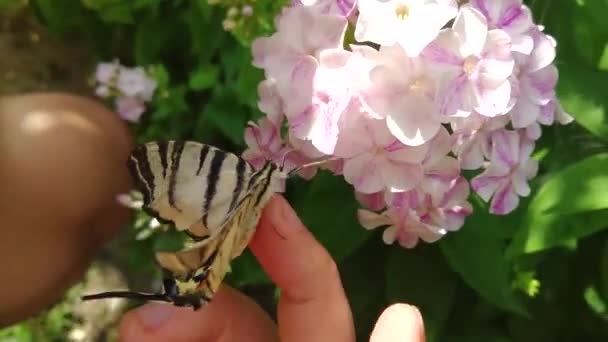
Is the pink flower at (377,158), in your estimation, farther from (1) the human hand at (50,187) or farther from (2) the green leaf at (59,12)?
(2) the green leaf at (59,12)

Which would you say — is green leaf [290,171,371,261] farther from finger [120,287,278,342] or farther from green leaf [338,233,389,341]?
finger [120,287,278,342]

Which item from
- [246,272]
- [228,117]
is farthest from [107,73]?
[246,272]

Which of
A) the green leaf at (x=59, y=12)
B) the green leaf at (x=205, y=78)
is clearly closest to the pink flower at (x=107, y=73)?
the green leaf at (x=205, y=78)

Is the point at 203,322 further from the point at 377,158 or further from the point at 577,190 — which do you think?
the point at 577,190

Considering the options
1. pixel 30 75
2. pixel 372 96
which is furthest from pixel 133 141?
pixel 372 96

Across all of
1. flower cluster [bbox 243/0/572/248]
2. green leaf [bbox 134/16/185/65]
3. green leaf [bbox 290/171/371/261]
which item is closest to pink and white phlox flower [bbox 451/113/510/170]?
flower cluster [bbox 243/0/572/248]

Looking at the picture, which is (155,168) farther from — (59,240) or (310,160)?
(59,240)

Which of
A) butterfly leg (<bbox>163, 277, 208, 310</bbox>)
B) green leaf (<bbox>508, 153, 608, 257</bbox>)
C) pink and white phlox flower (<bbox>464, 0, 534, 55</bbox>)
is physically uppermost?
pink and white phlox flower (<bbox>464, 0, 534, 55</bbox>)
